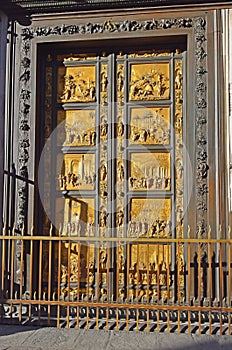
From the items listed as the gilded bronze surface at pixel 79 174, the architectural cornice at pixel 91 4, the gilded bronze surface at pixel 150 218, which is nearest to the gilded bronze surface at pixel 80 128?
the gilded bronze surface at pixel 79 174

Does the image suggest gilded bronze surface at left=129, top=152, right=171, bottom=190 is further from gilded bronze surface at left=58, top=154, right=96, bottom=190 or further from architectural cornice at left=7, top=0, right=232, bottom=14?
architectural cornice at left=7, top=0, right=232, bottom=14

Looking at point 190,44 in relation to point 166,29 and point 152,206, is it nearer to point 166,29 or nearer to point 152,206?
point 166,29

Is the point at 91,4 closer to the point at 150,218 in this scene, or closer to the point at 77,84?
the point at 77,84

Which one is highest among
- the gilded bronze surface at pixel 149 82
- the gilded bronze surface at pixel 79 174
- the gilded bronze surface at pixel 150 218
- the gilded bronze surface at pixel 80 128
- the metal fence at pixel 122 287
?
the gilded bronze surface at pixel 149 82

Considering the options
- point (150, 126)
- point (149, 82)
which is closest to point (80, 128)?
point (150, 126)

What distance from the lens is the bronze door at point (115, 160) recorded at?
6.33m

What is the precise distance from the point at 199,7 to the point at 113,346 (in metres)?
4.66

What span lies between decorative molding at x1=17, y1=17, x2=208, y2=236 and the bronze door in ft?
1.27

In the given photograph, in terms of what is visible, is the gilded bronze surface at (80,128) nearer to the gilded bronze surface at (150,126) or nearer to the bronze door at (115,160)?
the bronze door at (115,160)

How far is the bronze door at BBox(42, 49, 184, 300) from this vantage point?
6328 millimetres

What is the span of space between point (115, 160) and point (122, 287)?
6.05 feet

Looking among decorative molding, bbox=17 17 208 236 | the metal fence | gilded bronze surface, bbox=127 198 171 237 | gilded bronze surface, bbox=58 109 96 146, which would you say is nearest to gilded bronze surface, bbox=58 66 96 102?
gilded bronze surface, bbox=58 109 96 146

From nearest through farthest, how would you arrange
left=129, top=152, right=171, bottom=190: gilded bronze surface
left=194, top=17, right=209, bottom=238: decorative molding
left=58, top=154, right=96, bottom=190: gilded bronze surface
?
left=194, top=17, right=209, bottom=238: decorative molding
left=129, top=152, right=171, bottom=190: gilded bronze surface
left=58, top=154, right=96, bottom=190: gilded bronze surface

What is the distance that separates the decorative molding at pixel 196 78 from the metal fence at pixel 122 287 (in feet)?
1.74
